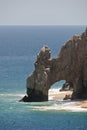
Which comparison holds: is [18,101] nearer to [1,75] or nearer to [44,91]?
[44,91]

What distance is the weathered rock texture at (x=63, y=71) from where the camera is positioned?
433 feet

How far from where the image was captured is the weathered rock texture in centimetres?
13212

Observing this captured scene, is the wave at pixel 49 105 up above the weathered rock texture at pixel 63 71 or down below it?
below

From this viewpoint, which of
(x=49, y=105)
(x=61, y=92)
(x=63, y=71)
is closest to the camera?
(x=49, y=105)

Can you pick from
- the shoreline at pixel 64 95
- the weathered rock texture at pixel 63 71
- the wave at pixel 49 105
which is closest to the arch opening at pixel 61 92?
the shoreline at pixel 64 95

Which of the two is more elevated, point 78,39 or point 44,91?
point 78,39

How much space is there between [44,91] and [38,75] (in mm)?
3084

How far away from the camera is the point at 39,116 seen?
117125mm

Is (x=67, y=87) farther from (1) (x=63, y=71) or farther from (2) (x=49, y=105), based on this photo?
(2) (x=49, y=105)

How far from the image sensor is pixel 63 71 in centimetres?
13425

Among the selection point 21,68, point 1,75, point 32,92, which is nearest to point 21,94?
point 32,92

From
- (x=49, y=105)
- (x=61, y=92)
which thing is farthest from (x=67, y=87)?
(x=49, y=105)

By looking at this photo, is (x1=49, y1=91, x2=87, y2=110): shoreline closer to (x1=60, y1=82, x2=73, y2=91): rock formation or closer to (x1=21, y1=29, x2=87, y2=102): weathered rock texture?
(x1=60, y1=82, x2=73, y2=91): rock formation

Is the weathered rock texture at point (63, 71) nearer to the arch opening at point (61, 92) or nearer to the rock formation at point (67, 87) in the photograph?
the arch opening at point (61, 92)
